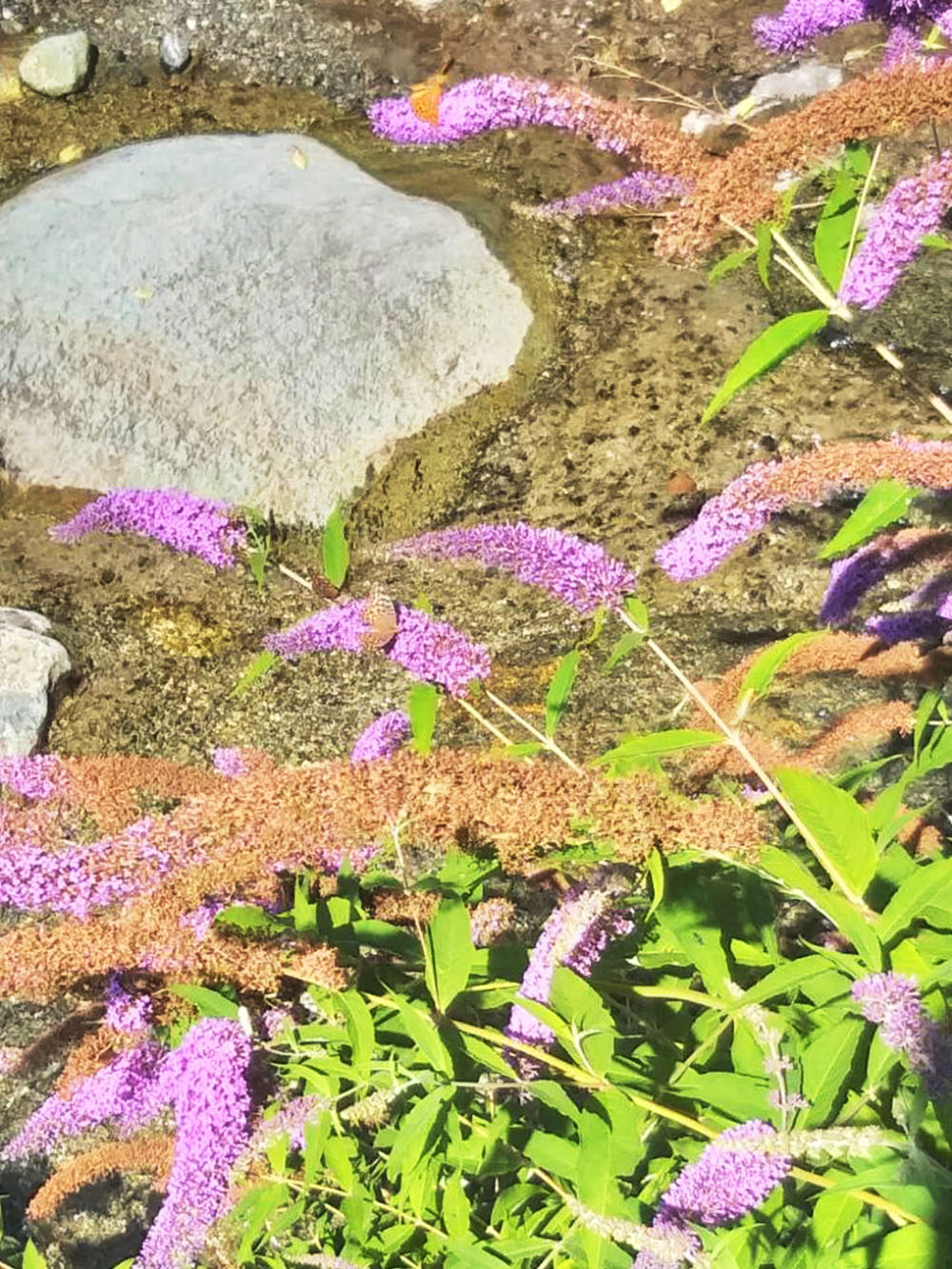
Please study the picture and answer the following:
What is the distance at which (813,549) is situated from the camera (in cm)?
312

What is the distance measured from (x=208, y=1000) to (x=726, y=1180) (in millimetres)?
634

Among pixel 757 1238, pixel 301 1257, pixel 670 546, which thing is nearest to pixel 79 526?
pixel 670 546

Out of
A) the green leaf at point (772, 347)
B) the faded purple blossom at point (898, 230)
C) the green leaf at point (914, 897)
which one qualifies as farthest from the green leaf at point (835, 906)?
the faded purple blossom at point (898, 230)

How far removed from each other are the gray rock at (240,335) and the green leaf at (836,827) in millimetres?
2647

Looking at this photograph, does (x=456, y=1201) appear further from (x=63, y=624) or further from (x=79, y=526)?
(x=63, y=624)

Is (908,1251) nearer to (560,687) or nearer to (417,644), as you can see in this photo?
(560,687)

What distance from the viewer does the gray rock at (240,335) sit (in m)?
3.72

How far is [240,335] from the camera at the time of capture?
391 centimetres

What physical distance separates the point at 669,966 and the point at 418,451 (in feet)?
8.01

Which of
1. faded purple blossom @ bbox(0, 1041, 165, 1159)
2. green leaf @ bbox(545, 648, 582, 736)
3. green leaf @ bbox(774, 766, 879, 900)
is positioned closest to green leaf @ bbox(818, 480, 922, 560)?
green leaf @ bbox(774, 766, 879, 900)

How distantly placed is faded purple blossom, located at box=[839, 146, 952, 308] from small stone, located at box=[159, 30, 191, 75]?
4.82 metres

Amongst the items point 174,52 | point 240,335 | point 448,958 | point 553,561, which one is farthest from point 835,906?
point 174,52

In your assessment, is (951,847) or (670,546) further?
(951,847)

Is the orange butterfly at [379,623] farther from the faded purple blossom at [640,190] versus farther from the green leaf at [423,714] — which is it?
the faded purple blossom at [640,190]
